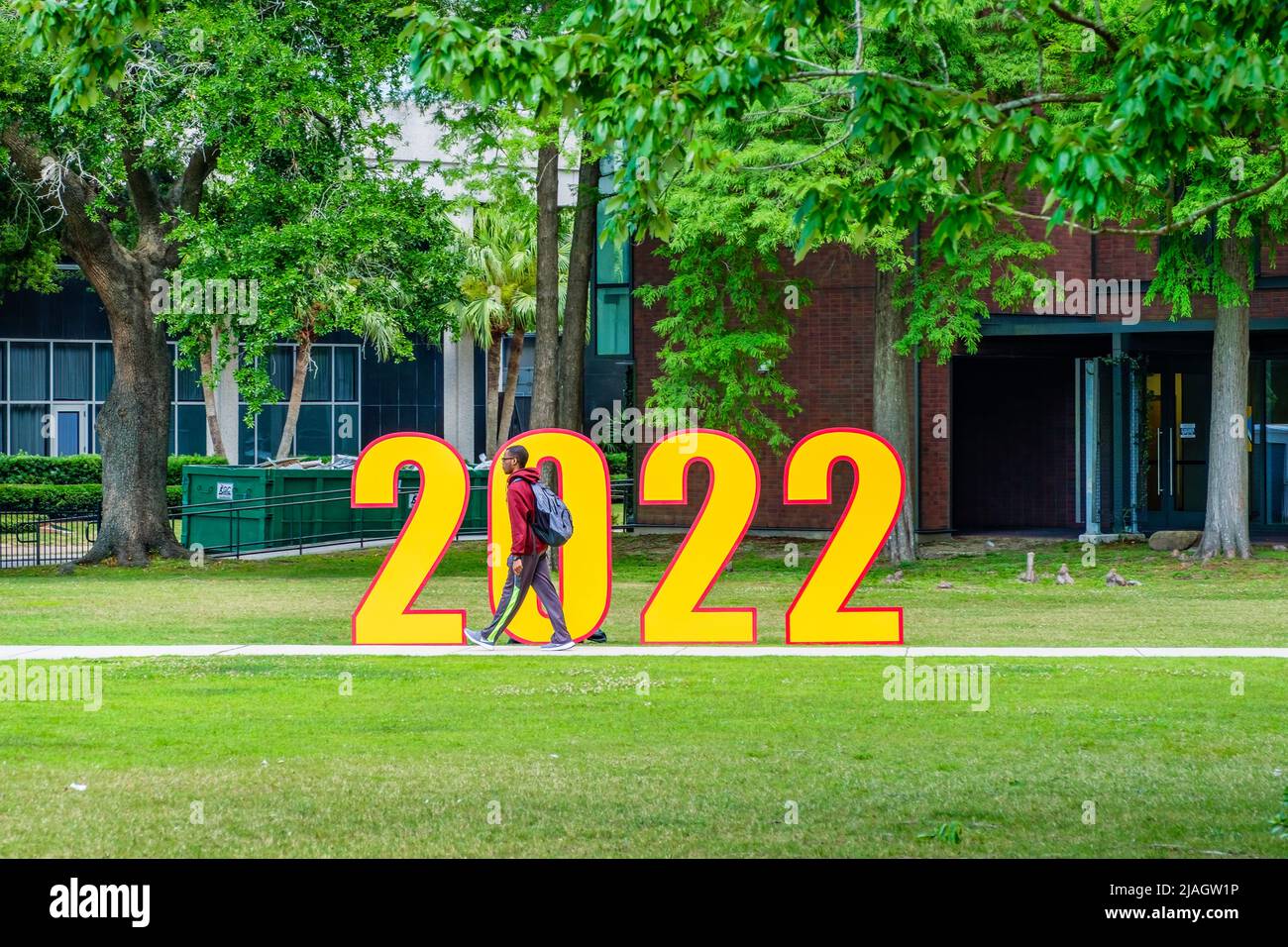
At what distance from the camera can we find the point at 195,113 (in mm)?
23109

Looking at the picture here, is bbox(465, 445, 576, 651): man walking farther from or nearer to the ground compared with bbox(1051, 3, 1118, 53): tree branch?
nearer to the ground

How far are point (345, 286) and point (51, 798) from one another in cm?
1601

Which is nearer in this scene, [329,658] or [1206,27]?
[1206,27]

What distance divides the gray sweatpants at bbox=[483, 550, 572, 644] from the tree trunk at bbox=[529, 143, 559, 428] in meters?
12.4

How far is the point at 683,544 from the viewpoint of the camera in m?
14.9

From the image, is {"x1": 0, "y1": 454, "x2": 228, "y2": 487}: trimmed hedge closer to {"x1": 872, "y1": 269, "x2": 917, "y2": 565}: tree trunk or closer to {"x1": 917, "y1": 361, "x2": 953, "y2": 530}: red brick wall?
{"x1": 917, "y1": 361, "x2": 953, "y2": 530}: red brick wall

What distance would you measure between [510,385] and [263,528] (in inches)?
654

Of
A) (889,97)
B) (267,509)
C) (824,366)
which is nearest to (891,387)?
(824,366)

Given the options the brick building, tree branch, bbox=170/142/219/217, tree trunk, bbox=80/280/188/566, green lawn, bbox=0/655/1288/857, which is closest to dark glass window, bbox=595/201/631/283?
the brick building

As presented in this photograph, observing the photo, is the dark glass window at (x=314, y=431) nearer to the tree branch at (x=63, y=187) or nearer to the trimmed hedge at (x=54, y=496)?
the trimmed hedge at (x=54, y=496)

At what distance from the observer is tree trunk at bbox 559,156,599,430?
2737cm

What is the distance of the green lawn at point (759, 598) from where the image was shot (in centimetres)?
1655
